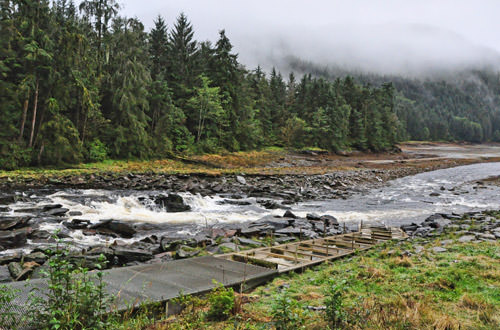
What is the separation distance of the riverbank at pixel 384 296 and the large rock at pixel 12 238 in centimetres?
841

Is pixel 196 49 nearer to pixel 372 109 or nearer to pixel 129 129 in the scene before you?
pixel 129 129

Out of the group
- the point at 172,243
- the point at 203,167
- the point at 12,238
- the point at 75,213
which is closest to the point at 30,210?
the point at 75,213

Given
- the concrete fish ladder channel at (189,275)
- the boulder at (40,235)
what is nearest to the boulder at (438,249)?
the concrete fish ladder channel at (189,275)

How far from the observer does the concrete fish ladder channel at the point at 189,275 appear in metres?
4.94

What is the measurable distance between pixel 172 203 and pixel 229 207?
3430 millimetres

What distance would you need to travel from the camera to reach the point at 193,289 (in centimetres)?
557

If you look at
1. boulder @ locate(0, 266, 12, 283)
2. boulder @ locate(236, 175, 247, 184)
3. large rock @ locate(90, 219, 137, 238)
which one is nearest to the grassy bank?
boulder @ locate(236, 175, 247, 184)

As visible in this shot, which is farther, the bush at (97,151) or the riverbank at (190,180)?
the bush at (97,151)

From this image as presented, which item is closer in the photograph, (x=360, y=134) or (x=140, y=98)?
(x=140, y=98)

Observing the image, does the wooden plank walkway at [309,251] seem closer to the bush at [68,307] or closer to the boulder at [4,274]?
the bush at [68,307]

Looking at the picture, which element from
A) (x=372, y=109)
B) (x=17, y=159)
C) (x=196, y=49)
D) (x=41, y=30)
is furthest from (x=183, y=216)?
(x=372, y=109)

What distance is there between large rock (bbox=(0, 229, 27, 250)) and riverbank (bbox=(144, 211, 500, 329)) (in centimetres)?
841

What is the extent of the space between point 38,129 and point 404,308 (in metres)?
31.8

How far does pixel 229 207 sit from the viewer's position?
19766mm
